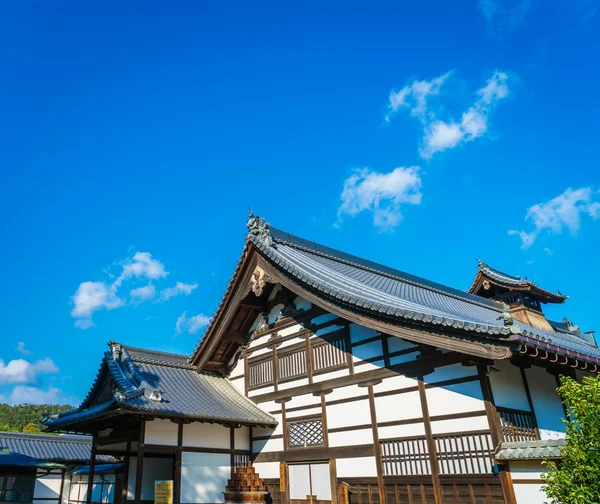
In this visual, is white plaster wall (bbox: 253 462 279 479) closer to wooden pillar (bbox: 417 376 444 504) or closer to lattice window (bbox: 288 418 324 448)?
lattice window (bbox: 288 418 324 448)

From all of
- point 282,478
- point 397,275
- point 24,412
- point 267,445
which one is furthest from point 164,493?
point 24,412

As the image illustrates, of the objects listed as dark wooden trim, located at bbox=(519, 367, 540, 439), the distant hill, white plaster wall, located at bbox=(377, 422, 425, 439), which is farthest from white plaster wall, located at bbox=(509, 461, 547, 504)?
the distant hill

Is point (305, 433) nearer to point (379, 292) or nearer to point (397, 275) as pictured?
point (379, 292)

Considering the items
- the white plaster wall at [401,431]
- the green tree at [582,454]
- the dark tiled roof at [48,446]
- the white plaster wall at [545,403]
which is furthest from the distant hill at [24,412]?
the green tree at [582,454]

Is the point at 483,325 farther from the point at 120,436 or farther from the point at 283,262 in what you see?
the point at 120,436

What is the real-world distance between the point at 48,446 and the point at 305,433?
22.1 m

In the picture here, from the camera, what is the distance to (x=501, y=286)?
23.2 m

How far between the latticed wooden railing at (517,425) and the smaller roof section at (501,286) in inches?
464

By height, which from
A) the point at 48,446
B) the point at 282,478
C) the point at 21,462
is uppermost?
the point at 48,446

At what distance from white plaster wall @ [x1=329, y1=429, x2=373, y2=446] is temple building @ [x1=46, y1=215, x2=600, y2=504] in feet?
0.11

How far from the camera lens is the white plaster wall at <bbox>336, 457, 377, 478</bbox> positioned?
12.5 metres

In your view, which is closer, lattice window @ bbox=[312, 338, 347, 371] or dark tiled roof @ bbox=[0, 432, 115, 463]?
lattice window @ bbox=[312, 338, 347, 371]

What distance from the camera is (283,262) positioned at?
14930 millimetres

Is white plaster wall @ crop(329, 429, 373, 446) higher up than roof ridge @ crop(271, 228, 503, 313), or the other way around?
roof ridge @ crop(271, 228, 503, 313)
